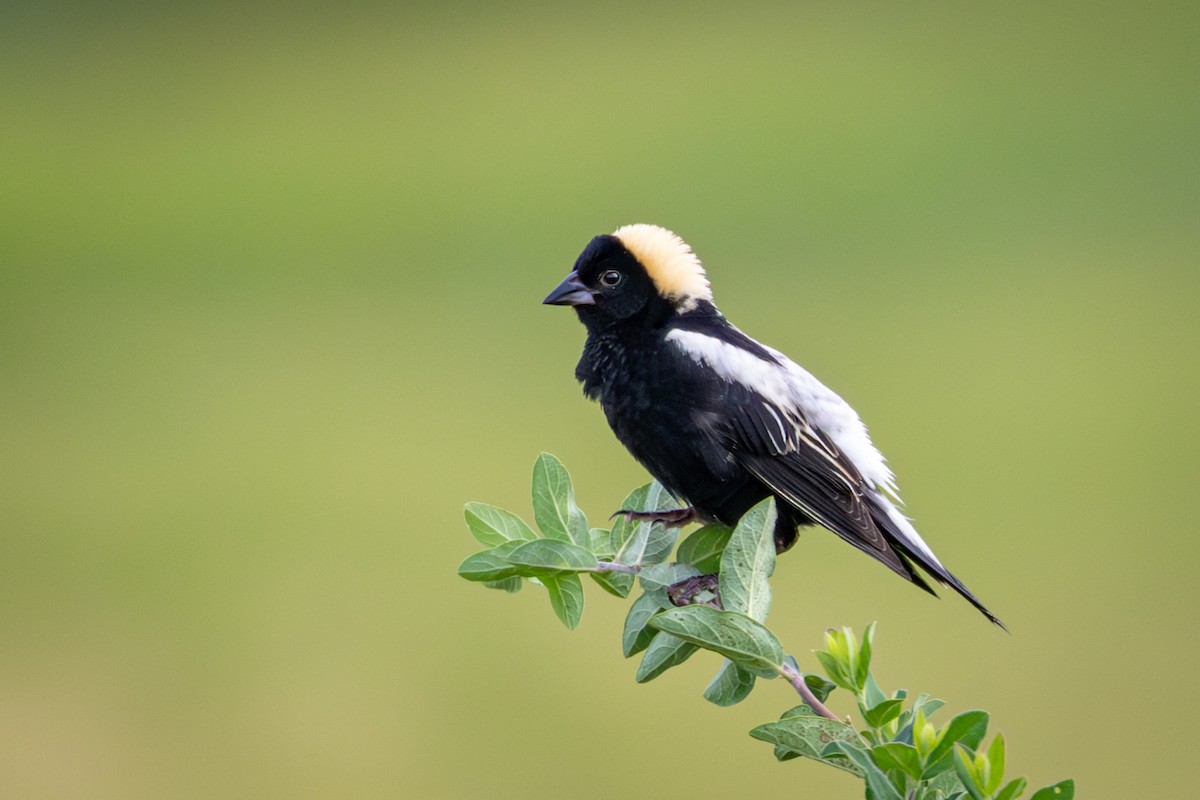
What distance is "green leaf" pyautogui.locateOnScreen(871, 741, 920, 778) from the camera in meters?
0.89

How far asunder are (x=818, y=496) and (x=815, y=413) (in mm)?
232

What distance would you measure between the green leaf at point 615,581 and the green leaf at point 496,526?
0.10 meters

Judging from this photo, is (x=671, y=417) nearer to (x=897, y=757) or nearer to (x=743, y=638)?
(x=743, y=638)

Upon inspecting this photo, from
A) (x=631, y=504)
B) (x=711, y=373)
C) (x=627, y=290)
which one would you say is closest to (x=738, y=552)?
(x=631, y=504)

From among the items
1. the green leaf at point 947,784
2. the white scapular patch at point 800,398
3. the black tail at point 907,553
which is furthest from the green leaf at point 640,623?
the white scapular patch at point 800,398

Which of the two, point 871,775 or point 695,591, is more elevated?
point 695,591

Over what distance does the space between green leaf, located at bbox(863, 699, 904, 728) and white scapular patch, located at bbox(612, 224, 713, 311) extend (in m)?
1.39

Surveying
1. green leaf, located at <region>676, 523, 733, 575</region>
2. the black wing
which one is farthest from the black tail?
green leaf, located at <region>676, 523, 733, 575</region>

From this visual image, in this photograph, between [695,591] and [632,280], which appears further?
[632,280]

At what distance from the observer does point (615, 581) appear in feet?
4.52

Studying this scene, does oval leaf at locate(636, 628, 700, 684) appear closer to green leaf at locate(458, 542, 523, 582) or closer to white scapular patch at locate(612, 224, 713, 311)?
green leaf at locate(458, 542, 523, 582)

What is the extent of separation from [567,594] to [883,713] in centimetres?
42

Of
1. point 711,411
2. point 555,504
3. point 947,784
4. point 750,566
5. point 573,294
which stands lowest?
point 947,784

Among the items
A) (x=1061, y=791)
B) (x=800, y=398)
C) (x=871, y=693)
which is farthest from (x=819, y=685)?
(x=800, y=398)
